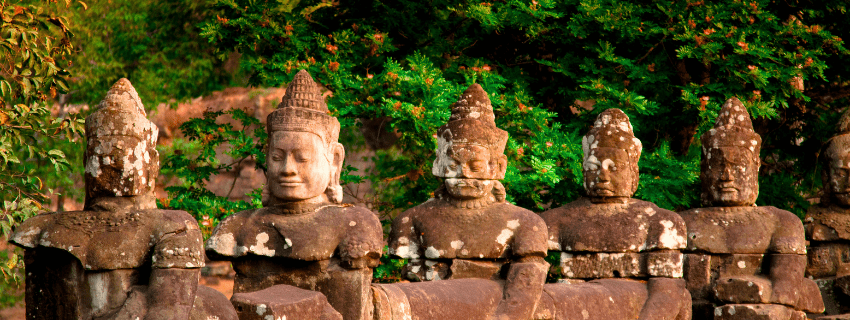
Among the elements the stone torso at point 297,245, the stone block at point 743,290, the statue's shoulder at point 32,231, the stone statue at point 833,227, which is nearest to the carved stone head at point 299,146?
the stone torso at point 297,245

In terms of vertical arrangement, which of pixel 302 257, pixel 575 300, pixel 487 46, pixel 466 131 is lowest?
pixel 575 300

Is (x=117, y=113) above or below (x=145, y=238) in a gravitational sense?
above

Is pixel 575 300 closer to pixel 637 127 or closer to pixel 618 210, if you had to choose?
pixel 618 210

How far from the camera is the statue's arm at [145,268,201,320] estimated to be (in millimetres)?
4394

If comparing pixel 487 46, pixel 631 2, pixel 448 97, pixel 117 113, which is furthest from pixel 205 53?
pixel 117 113

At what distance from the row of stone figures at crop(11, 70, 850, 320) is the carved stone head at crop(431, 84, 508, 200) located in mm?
10

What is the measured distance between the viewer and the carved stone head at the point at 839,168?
895cm

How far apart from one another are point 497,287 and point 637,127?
4.97 metres

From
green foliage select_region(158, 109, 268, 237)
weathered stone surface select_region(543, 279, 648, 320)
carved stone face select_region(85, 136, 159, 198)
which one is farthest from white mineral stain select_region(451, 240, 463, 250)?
green foliage select_region(158, 109, 268, 237)

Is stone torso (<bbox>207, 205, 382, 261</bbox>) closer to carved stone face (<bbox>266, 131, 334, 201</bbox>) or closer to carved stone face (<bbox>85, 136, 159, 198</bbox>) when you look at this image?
carved stone face (<bbox>266, 131, 334, 201</bbox>)

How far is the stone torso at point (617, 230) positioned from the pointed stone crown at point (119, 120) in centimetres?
328

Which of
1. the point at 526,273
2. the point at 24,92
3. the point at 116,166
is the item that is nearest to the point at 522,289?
the point at 526,273

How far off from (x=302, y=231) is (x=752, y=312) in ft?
12.6

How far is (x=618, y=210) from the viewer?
7.02 m
